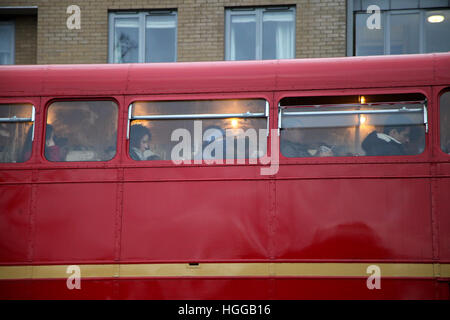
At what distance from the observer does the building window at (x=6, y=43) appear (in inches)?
462

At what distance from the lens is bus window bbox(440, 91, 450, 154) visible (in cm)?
605

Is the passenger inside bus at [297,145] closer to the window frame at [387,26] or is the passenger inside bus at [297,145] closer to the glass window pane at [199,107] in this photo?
the glass window pane at [199,107]

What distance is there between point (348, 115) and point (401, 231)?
1.49m

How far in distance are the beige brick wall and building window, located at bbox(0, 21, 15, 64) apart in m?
0.61

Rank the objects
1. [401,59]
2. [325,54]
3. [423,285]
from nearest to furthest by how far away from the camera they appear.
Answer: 1. [423,285]
2. [401,59]
3. [325,54]

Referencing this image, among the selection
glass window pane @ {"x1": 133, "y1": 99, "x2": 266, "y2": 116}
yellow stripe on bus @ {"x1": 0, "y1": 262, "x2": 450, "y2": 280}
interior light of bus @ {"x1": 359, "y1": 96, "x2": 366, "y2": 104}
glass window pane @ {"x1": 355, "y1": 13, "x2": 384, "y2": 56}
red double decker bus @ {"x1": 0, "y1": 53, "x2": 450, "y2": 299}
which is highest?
glass window pane @ {"x1": 355, "y1": 13, "x2": 384, "y2": 56}

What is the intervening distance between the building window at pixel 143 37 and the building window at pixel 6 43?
7.71ft

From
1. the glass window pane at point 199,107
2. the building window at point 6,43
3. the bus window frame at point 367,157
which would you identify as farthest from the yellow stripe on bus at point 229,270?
the building window at point 6,43

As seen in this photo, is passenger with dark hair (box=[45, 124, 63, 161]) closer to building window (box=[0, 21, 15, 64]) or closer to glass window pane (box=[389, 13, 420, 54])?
building window (box=[0, 21, 15, 64])

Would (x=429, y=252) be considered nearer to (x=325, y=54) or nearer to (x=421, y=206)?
(x=421, y=206)

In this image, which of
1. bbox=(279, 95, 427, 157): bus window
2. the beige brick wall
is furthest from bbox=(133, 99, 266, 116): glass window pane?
the beige brick wall

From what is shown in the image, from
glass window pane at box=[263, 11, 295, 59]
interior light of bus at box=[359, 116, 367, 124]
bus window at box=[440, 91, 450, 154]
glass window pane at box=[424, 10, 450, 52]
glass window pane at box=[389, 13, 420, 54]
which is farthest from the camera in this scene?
glass window pane at box=[263, 11, 295, 59]

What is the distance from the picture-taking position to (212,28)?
11.1 meters
